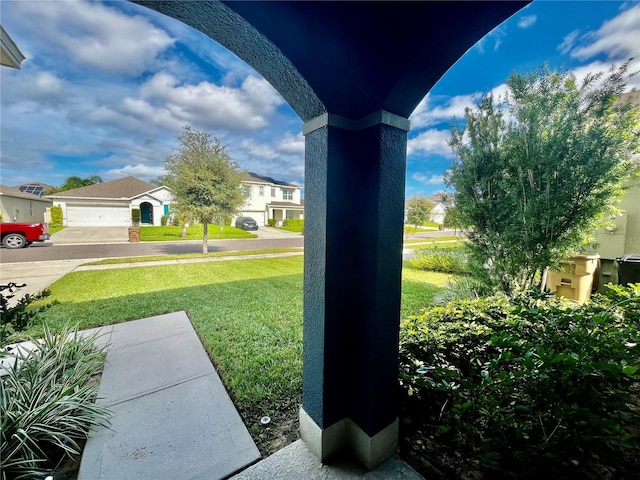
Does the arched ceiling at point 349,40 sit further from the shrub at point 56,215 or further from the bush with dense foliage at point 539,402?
the shrub at point 56,215

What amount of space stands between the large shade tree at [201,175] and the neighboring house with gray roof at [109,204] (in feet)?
32.9

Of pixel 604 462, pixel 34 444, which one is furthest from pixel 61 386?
pixel 604 462

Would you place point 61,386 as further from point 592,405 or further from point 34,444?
point 592,405

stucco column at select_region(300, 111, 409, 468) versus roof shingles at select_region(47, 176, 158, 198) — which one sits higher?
roof shingles at select_region(47, 176, 158, 198)

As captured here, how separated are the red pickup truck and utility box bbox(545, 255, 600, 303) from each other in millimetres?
16687

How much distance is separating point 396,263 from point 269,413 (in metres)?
1.70

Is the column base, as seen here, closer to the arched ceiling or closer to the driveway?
the arched ceiling

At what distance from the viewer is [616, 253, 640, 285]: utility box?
14.1 ft

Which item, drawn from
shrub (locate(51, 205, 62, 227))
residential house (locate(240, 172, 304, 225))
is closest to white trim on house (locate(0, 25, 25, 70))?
shrub (locate(51, 205, 62, 227))

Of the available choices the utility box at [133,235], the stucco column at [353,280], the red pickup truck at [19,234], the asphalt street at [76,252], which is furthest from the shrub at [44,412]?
the utility box at [133,235]

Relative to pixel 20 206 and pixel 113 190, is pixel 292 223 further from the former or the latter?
pixel 20 206

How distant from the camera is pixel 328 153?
1497 millimetres

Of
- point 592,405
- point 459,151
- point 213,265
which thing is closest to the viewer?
point 592,405

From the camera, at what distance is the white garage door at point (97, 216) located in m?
19.5
